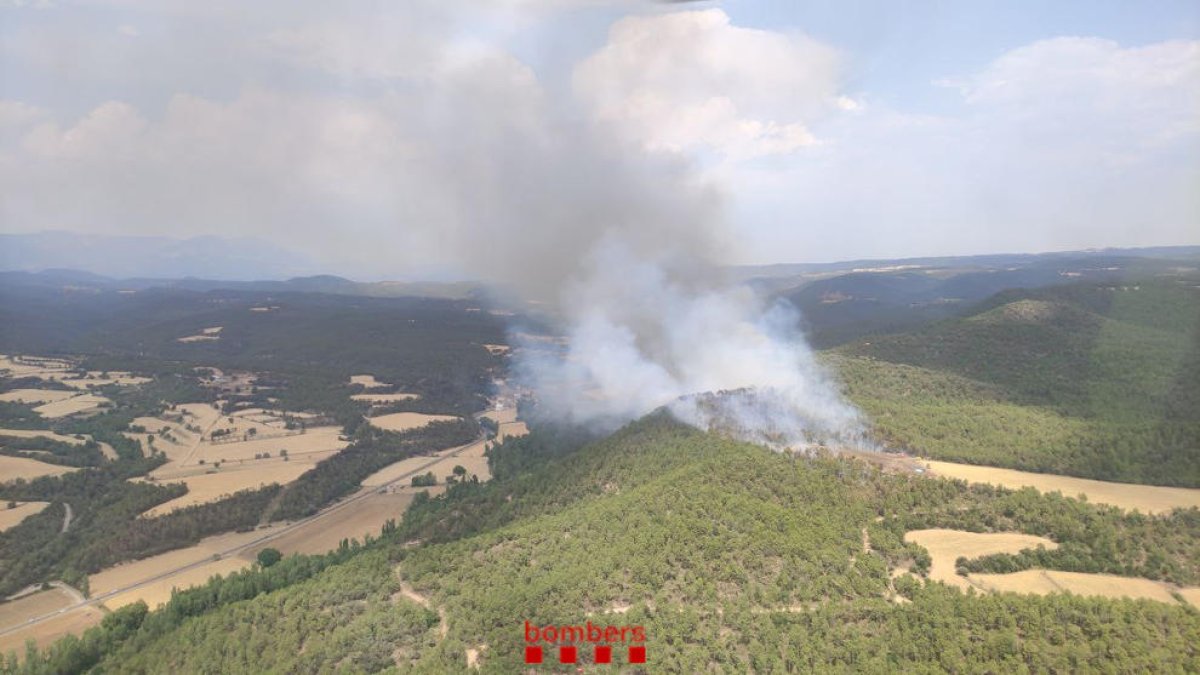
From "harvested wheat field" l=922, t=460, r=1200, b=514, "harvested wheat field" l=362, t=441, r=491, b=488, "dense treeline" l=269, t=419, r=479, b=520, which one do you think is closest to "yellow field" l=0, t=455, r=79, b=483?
"dense treeline" l=269, t=419, r=479, b=520

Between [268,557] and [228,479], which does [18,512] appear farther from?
[268,557]

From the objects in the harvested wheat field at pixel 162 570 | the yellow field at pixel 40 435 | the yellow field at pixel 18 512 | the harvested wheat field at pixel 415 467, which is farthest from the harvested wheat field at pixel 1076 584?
the yellow field at pixel 40 435

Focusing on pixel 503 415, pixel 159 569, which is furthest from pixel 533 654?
pixel 503 415

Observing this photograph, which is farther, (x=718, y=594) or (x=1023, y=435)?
(x=1023, y=435)

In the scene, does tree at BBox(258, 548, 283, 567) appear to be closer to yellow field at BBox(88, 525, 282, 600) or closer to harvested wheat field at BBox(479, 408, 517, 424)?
yellow field at BBox(88, 525, 282, 600)

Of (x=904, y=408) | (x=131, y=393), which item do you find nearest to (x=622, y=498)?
(x=904, y=408)

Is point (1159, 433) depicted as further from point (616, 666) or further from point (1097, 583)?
point (616, 666)

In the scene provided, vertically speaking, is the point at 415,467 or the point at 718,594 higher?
the point at 718,594
